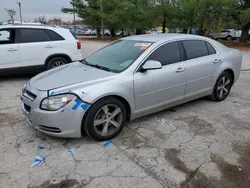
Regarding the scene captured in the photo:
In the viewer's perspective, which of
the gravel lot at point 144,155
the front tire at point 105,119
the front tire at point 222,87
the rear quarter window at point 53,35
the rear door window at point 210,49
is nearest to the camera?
the gravel lot at point 144,155

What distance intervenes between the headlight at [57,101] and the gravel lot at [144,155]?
607 mm

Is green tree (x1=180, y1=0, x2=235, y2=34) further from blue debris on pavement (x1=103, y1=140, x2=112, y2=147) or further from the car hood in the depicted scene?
blue debris on pavement (x1=103, y1=140, x2=112, y2=147)

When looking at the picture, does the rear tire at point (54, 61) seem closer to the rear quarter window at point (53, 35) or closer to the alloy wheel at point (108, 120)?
the rear quarter window at point (53, 35)

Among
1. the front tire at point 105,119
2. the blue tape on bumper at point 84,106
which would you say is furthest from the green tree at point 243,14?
the blue tape on bumper at point 84,106

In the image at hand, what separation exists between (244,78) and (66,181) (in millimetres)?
→ 6877

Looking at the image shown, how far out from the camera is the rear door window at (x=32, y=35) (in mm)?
6334

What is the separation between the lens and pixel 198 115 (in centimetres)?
418

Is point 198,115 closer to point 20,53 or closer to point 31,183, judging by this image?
point 31,183

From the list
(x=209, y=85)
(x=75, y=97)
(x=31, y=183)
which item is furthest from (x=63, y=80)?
(x=209, y=85)

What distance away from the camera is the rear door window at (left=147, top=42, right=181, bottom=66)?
3629 mm

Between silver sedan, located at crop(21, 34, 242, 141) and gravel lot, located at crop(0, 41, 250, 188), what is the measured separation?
286 mm

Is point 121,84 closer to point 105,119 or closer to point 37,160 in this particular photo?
point 105,119

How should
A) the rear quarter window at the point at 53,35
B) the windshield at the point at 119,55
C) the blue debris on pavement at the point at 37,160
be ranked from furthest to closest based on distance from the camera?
the rear quarter window at the point at 53,35 < the windshield at the point at 119,55 < the blue debris on pavement at the point at 37,160

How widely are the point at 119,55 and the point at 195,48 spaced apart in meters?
1.54
